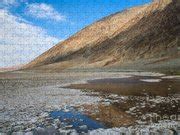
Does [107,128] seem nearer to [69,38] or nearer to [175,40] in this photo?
[175,40]

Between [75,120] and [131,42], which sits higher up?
[131,42]

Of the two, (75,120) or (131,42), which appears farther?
(131,42)

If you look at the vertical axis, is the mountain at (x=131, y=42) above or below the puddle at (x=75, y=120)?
above

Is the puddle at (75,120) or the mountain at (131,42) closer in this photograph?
the puddle at (75,120)

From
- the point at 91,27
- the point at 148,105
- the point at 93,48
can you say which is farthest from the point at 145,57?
the point at 148,105
